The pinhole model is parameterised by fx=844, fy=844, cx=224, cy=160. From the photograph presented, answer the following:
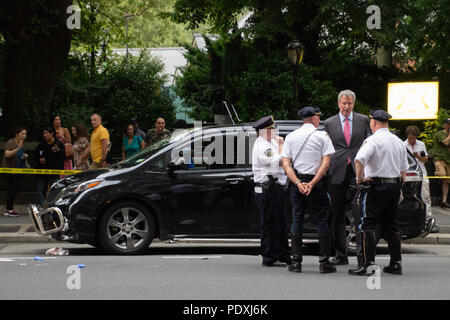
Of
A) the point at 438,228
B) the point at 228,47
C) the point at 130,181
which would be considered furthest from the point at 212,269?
the point at 228,47

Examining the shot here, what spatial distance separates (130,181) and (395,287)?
3969mm

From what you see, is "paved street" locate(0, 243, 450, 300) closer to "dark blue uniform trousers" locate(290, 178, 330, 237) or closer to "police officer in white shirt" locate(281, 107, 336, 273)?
"police officer in white shirt" locate(281, 107, 336, 273)

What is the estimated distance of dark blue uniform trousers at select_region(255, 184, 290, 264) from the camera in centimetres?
958

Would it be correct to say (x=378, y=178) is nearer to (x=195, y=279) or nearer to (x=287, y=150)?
(x=287, y=150)

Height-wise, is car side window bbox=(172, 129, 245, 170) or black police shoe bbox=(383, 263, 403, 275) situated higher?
car side window bbox=(172, 129, 245, 170)

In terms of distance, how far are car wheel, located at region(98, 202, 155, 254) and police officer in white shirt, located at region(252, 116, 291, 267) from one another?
1787 millimetres

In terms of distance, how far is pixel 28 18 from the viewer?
1859 cm

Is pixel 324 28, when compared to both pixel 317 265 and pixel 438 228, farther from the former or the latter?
pixel 317 265

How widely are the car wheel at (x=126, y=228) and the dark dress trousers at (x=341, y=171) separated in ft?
7.77

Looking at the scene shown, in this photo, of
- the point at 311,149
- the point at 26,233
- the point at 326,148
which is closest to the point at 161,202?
the point at 311,149

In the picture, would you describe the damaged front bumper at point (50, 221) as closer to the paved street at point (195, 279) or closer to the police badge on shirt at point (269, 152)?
the paved street at point (195, 279)

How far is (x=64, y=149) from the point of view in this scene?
1503 cm

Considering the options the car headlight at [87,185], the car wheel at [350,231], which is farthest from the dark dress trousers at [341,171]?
the car headlight at [87,185]

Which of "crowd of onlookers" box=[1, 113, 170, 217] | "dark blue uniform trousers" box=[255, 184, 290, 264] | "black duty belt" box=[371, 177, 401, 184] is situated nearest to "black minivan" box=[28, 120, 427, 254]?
"dark blue uniform trousers" box=[255, 184, 290, 264]
